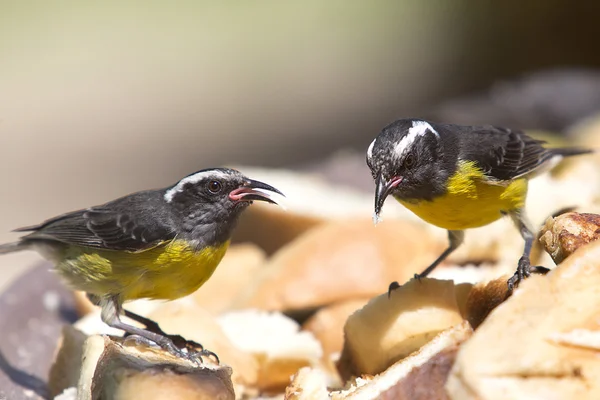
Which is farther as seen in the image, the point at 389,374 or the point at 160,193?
the point at 160,193

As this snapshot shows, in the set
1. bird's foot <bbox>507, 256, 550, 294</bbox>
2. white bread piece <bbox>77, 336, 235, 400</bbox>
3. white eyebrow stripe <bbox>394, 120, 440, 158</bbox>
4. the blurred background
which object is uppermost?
white eyebrow stripe <bbox>394, 120, 440, 158</bbox>

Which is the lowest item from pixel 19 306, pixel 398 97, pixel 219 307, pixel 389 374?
pixel 398 97

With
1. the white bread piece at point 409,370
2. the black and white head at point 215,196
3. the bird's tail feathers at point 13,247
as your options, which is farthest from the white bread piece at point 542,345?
the bird's tail feathers at point 13,247

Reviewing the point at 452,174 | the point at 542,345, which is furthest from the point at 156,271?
the point at 542,345

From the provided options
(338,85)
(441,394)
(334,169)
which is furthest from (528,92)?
(338,85)

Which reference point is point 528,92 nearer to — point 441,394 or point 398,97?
point 441,394

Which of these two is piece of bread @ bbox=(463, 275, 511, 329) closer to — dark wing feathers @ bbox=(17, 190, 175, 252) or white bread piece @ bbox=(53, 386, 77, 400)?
dark wing feathers @ bbox=(17, 190, 175, 252)

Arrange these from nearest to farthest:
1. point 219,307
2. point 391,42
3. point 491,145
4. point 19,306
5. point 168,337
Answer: point 168,337 → point 491,145 → point 19,306 → point 219,307 → point 391,42

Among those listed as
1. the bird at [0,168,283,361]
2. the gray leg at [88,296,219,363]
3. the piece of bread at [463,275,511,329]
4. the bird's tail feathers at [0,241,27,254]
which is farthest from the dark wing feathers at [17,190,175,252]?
the piece of bread at [463,275,511,329]
